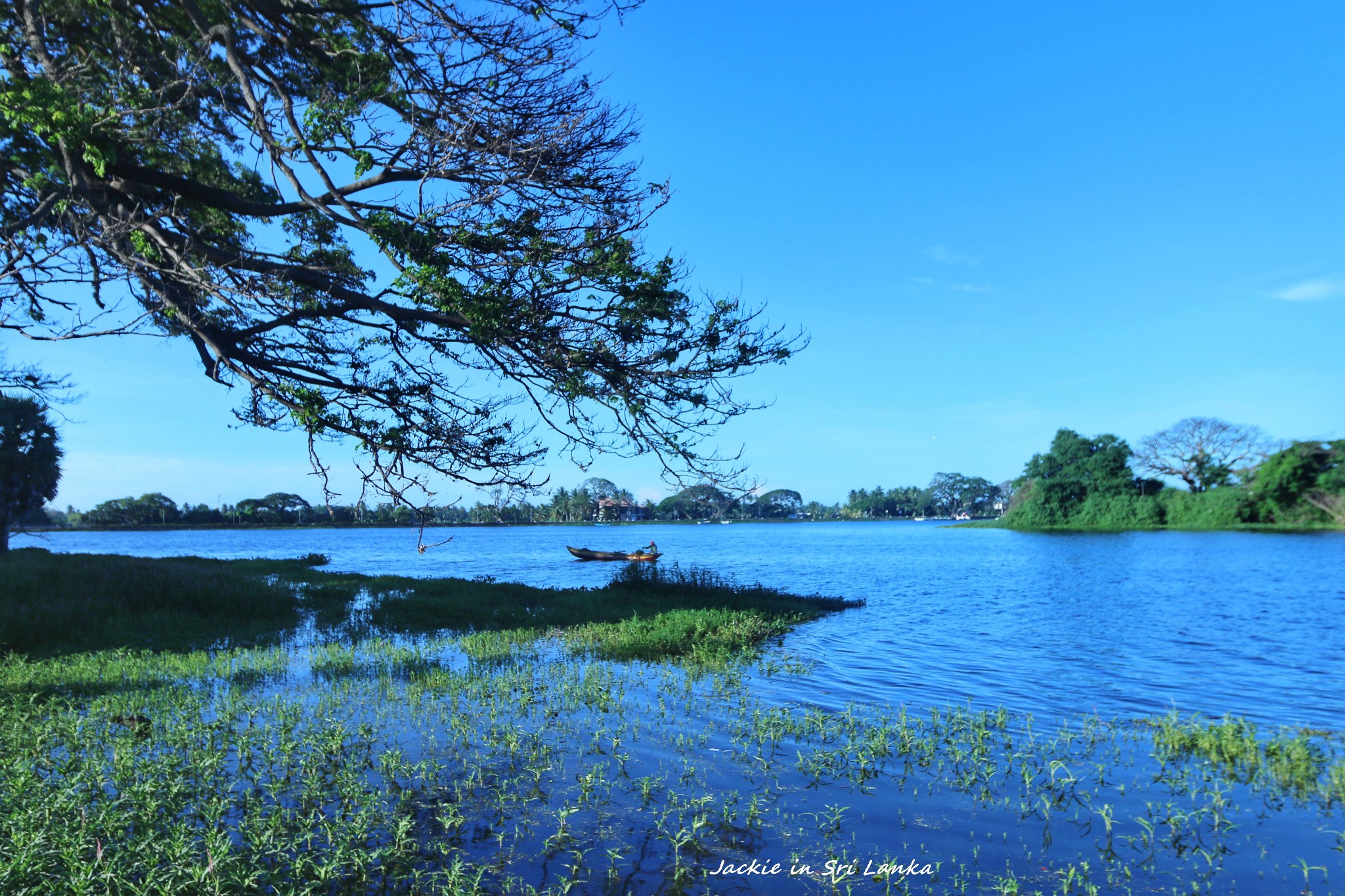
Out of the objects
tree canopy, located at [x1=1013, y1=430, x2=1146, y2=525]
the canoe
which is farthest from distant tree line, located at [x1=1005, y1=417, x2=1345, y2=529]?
the canoe

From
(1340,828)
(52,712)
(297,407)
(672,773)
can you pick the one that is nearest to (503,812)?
(672,773)

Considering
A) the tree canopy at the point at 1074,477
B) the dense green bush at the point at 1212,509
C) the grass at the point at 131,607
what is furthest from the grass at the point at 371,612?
the tree canopy at the point at 1074,477

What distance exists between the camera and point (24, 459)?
35031mm

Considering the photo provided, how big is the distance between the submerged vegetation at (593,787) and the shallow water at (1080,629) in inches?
71.7

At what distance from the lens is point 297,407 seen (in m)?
8.26

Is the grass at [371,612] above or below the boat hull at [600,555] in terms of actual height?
above

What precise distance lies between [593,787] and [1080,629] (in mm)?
17345

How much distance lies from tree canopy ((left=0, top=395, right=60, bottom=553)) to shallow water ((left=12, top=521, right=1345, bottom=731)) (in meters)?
15.0

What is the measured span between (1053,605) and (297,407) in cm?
2473

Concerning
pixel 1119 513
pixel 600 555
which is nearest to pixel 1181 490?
pixel 1119 513

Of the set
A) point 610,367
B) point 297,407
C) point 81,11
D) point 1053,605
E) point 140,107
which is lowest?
point 1053,605

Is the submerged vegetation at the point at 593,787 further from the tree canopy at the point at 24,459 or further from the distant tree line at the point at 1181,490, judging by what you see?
the distant tree line at the point at 1181,490

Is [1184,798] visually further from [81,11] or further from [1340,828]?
[81,11]

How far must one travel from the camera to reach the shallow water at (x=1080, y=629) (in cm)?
1248
